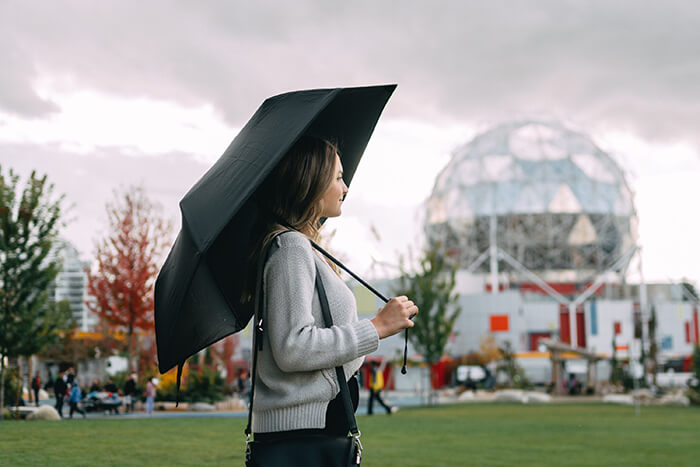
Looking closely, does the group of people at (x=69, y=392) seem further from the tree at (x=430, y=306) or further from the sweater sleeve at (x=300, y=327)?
the sweater sleeve at (x=300, y=327)

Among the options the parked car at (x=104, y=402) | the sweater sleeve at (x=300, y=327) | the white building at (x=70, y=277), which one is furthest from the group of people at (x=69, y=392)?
the sweater sleeve at (x=300, y=327)

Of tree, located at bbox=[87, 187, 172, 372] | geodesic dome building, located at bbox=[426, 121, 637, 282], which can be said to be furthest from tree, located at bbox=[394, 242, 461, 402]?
geodesic dome building, located at bbox=[426, 121, 637, 282]

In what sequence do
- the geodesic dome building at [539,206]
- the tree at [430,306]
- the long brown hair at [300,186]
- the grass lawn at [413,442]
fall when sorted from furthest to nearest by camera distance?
the geodesic dome building at [539,206] → the tree at [430,306] → the grass lawn at [413,442] → the long brown hair at [300,186]

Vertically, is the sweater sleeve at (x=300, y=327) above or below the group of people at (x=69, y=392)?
above

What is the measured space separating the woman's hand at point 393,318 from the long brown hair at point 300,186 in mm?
377

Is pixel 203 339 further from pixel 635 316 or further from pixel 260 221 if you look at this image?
pixel 635 316

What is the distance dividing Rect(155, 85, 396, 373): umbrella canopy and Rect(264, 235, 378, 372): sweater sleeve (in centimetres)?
24

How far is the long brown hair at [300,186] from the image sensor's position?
313 centimetres

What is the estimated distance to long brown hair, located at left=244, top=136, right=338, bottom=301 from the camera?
10.3 ft

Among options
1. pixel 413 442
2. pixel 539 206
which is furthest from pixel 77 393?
pixel 539 206

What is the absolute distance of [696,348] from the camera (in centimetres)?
3762

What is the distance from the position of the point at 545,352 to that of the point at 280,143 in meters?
55.0

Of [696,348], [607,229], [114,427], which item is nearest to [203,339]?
[114,427]

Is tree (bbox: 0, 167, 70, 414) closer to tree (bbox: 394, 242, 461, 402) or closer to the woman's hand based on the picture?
tree (bbox: 394, 242, 461, 402)
